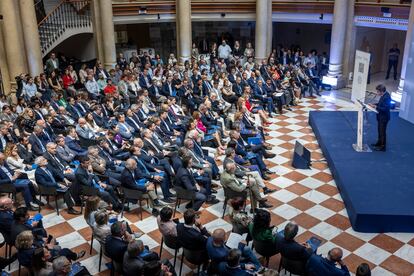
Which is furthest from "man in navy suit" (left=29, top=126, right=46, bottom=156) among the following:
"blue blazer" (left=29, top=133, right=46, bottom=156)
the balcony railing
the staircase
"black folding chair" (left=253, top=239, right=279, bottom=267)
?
the balcony railing

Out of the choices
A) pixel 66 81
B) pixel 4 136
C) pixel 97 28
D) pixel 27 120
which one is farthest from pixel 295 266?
pixel 97 28

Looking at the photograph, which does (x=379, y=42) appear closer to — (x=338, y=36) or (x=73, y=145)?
(x=338, y=36)

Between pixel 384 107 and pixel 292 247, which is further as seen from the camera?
pixel 384 107

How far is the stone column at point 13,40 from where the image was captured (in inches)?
530

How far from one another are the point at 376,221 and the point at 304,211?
1282 mm

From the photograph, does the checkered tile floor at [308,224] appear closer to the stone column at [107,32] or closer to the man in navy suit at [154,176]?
the man in navy suit at [154,176]

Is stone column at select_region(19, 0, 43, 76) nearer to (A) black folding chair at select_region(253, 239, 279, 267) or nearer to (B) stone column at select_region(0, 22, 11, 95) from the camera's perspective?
(B) stone column at select_region(0, 22, 11, 95)

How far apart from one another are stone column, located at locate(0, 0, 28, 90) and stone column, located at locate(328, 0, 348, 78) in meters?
10.8

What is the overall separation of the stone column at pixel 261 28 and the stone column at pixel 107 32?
586cm

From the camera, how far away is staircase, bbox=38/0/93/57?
51.9 feet

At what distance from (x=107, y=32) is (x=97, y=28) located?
0.50 metres

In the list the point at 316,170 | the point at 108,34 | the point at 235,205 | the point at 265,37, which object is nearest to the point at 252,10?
the point at 265,37

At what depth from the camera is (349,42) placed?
54.1ft

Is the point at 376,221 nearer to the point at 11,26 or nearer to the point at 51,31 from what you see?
the point at 11,26
